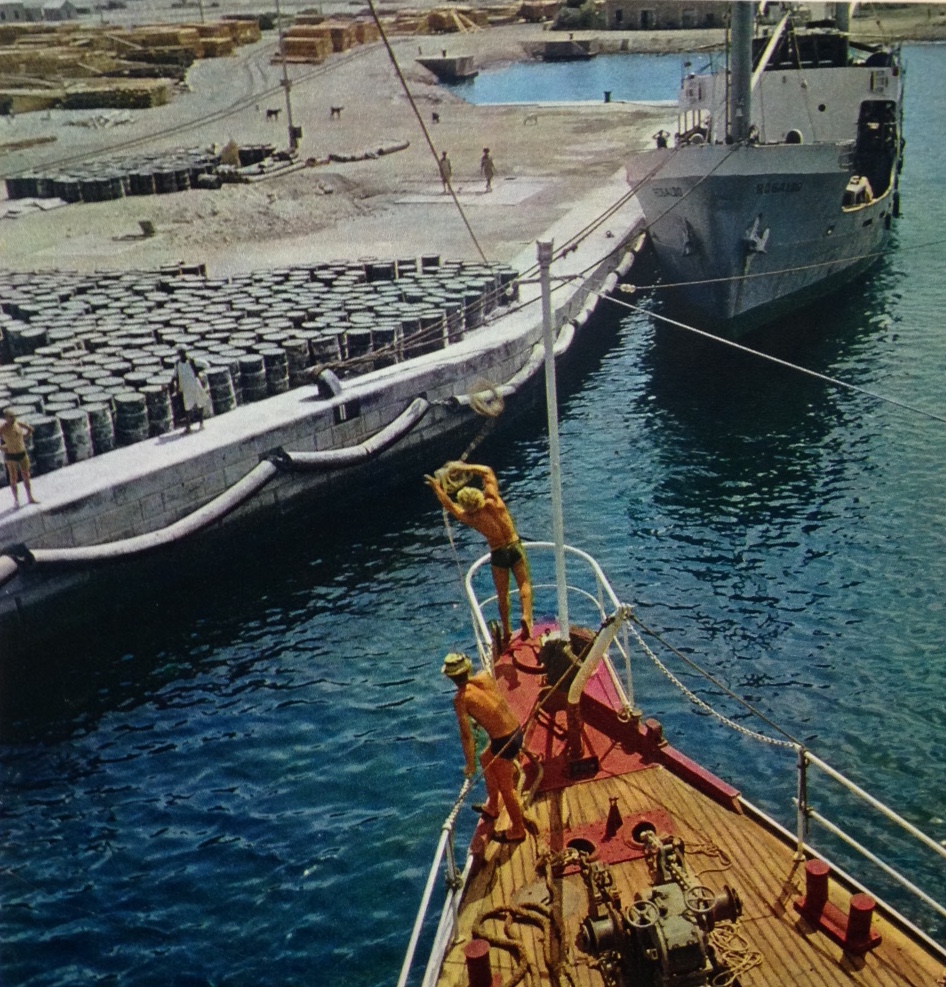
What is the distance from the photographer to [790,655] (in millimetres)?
15734

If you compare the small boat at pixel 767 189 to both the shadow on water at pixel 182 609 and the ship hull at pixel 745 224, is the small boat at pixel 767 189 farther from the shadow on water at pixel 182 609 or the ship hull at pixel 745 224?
the shadow on water at pixel 182 609

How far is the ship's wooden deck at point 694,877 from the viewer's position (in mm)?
7672

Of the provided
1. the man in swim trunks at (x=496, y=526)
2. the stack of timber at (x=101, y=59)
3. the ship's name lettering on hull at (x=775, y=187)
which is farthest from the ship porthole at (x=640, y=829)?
the stack of timber at (x=101, y=59)

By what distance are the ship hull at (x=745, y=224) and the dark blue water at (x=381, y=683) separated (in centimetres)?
580

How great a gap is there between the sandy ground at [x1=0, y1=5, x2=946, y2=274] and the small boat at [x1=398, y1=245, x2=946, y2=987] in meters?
11.8

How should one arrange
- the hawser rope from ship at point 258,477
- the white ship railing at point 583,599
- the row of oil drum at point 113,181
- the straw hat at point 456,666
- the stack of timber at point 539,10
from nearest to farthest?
the straw hat at point 456,666
the white ship railing at point 583,599
the hawser rope from ship at point 258,477
the row of oil drum at point 113,181
the stack of timber at point 539,10

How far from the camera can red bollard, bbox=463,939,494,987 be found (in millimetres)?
7402

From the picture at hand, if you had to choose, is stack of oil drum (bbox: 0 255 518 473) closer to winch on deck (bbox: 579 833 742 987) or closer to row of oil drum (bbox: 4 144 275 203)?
winch on deck (bbox: 579 833 742 987)

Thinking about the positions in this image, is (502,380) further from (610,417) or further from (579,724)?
(579,724)

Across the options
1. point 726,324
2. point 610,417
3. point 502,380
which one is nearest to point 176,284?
point 502,380

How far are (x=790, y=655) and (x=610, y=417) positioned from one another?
10217mm

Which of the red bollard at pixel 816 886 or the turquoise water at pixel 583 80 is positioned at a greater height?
the turquoise water at pixel 583 80

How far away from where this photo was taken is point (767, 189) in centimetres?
2852

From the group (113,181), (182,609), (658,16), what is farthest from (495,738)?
(658,16)
